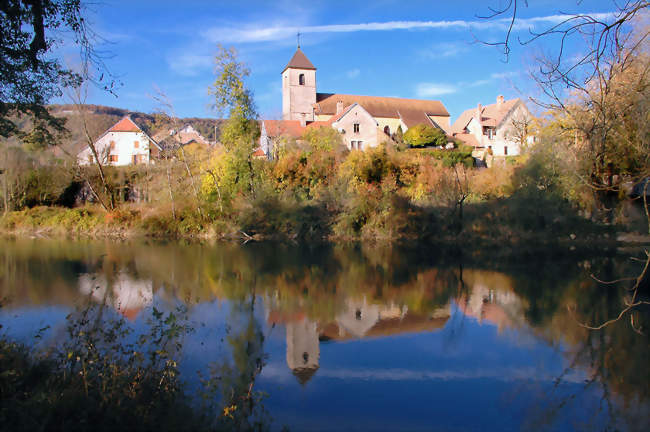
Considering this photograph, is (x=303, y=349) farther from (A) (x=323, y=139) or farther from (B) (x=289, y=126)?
(B) (x=289, y=126)

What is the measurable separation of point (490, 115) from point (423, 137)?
559 inches

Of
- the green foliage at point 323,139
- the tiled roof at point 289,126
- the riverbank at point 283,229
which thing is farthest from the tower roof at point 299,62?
the riverbank at point 283,229

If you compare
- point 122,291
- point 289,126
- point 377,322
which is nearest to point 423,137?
point 289,126

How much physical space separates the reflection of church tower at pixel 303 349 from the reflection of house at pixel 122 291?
3.29 m

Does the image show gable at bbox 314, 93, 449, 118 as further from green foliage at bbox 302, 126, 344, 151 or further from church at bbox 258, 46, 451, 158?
green foliage at bbox 302, 126, 344, 151

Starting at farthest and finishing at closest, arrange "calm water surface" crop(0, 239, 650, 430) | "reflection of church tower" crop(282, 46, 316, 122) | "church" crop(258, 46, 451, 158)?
"reflection of church tower" crop(282, 46, 316, 122), "church" crop(258, 46, 451, 158), "calm water surface" crop(0, 239, 650, 430)

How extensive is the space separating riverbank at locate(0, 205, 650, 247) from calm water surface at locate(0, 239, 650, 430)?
208 inches

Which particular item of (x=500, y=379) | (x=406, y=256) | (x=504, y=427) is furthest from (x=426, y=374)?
(x=406, y=256)

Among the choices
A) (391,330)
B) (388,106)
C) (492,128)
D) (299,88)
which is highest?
(299,88)

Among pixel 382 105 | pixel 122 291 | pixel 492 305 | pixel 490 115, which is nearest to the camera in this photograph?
pixel 492 305

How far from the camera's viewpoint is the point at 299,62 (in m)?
61.0

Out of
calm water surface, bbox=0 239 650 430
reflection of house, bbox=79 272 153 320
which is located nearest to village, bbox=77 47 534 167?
reflection of house, bbox=79 272 153 320

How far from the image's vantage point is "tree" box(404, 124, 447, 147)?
44.0 meters

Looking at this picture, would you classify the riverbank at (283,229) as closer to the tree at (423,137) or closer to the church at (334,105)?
the tree at (423,137)
